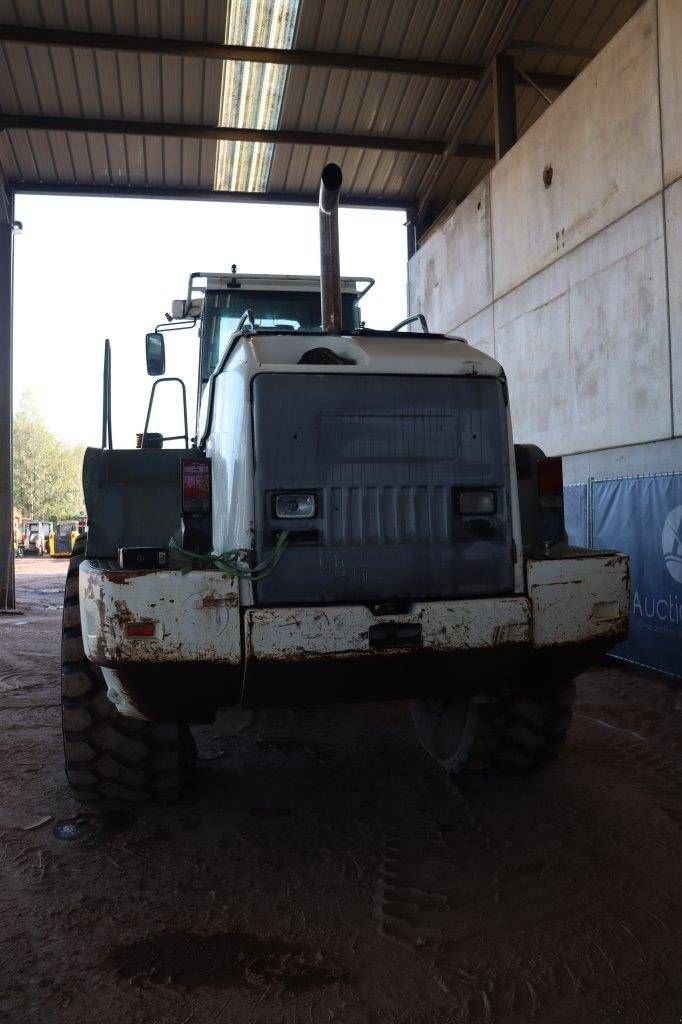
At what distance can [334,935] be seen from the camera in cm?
256

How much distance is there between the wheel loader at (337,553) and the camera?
2.89m

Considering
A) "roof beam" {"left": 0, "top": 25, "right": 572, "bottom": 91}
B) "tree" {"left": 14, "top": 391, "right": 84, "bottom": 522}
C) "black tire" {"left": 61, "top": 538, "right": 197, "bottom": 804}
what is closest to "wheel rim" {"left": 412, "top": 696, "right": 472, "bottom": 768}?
"black tire" {"left": 61, "top": 538, "right": 197, "bottom": 804}

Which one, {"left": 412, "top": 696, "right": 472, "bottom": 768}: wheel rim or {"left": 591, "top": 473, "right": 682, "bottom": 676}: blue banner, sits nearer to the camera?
{"left": 412, "top": 696, "right": 472, "bottom": 768}: wheel rim

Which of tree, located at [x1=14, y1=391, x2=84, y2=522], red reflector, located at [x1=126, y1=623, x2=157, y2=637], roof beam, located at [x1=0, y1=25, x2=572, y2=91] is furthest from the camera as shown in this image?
tree, located at [x1=14, y1=391, x2=84, y2=522]

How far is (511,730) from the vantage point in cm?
393

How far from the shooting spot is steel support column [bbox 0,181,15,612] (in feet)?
38.7

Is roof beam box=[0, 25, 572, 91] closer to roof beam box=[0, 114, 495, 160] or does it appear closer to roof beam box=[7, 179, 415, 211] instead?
roof beam box=[0, 114, 495, 160]

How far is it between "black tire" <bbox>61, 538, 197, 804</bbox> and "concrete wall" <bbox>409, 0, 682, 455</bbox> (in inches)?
201

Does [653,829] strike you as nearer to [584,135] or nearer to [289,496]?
[289,496]

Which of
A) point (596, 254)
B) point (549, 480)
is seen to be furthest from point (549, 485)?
point (596, 254)

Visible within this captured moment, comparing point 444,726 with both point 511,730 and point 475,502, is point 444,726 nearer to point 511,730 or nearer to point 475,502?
point 511,730

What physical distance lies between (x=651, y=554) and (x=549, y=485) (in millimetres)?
3648

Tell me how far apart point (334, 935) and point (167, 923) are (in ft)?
1.91

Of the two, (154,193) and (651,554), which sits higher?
(154,193)
